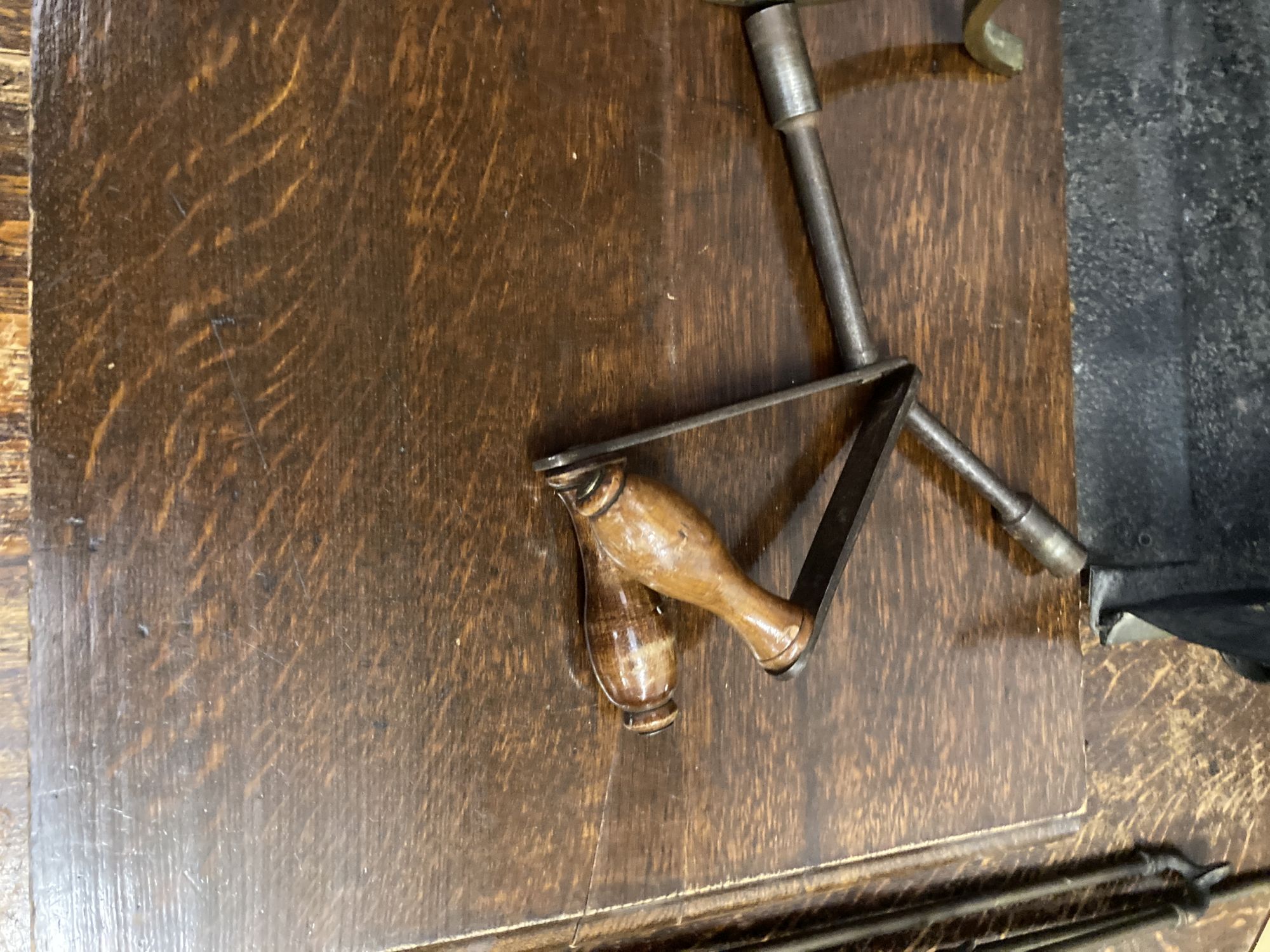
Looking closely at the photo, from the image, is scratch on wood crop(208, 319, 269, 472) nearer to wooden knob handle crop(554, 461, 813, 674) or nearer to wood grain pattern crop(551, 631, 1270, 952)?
wooden knob handle crop(554, 461, 813, 674)

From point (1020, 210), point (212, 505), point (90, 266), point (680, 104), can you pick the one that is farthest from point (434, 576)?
point (1020, 210)

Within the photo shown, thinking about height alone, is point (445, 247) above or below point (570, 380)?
above

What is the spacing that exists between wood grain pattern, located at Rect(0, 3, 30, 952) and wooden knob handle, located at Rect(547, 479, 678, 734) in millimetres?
348

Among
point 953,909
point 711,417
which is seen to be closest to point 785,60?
point 711,417

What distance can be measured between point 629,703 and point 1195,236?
65 cm

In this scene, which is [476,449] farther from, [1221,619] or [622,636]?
[1221,619]

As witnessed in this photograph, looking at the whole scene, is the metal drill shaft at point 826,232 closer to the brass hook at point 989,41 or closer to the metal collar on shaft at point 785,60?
the metal collar on shaft at point 785,60

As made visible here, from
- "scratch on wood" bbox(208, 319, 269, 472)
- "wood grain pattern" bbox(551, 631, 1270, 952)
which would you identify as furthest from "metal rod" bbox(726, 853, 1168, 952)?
"scratch on wood" bbox(208, 319, 269, 472)

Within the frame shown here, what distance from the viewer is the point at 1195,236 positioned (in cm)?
85

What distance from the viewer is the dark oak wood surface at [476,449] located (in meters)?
0.62

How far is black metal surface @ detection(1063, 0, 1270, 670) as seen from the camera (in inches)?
32.7

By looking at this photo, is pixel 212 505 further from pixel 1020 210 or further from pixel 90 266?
pixel 1020 210

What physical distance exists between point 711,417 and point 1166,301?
0.48 m

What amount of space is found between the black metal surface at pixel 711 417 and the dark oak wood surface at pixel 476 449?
0.15 feet
